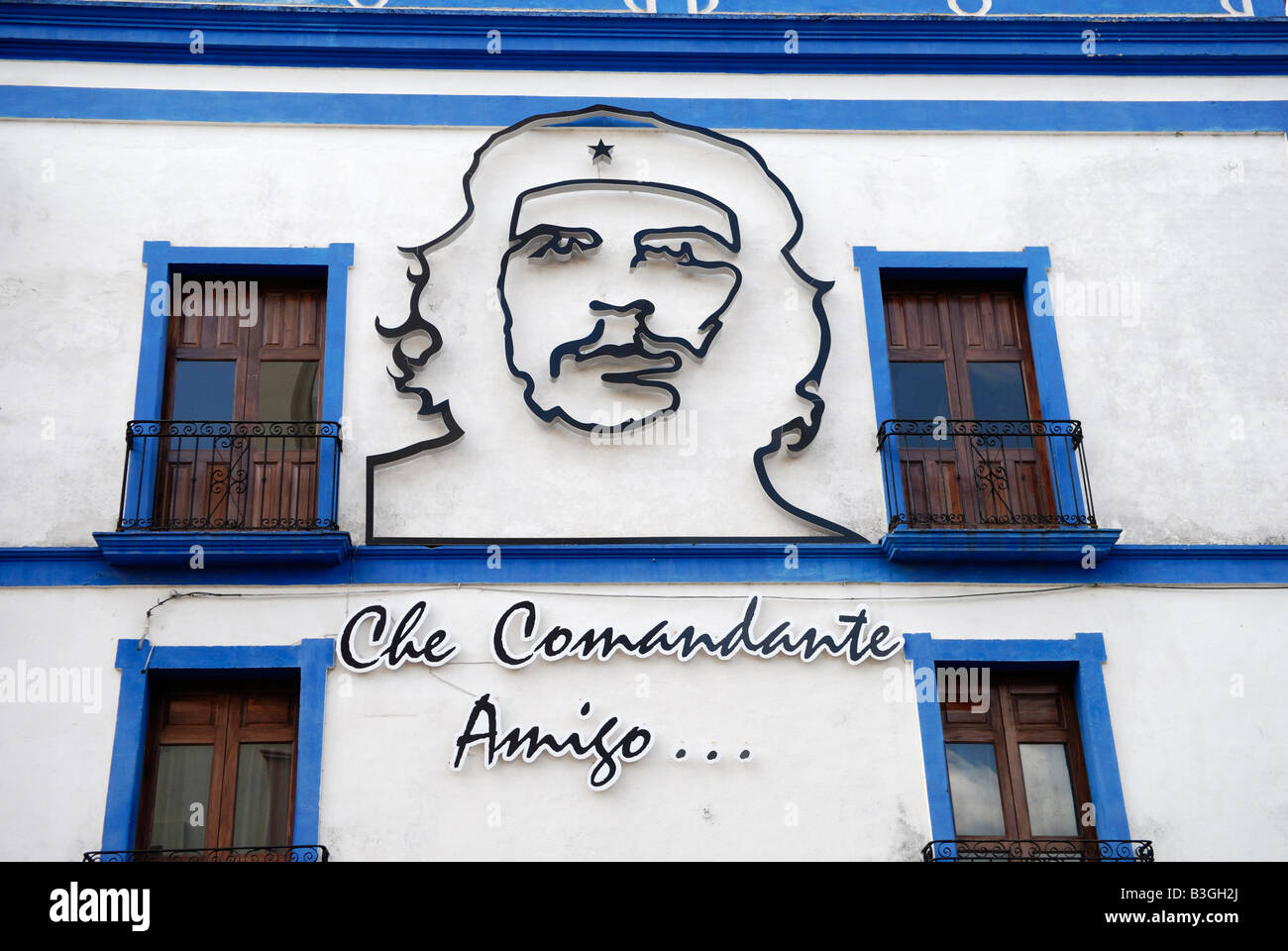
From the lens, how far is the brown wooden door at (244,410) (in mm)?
11289

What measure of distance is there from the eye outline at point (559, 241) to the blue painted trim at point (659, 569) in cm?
259

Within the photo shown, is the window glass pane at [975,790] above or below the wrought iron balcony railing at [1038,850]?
above

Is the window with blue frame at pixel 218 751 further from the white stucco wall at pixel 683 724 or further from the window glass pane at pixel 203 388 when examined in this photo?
the window glass pane at pixel 203 388

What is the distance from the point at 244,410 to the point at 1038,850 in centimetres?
678

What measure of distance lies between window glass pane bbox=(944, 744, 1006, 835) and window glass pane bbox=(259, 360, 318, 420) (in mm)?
5563

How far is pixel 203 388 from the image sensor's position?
11.9m

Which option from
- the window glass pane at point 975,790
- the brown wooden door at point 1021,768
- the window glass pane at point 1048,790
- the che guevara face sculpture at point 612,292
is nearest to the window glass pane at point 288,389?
the che guevara face sculpture at point 612,292

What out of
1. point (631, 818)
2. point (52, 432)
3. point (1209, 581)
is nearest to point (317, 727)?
point (631, 818)

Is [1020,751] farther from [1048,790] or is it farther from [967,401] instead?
[967,401]

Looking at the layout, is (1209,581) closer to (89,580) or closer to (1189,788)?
(1189,788)

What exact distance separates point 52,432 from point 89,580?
1.28 meters

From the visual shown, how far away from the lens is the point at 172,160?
12.5m

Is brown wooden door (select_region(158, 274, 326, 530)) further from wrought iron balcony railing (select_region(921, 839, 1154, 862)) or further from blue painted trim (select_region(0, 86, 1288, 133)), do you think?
wrought iron balcony railing (select_region(921, 839, 1154, 862))
